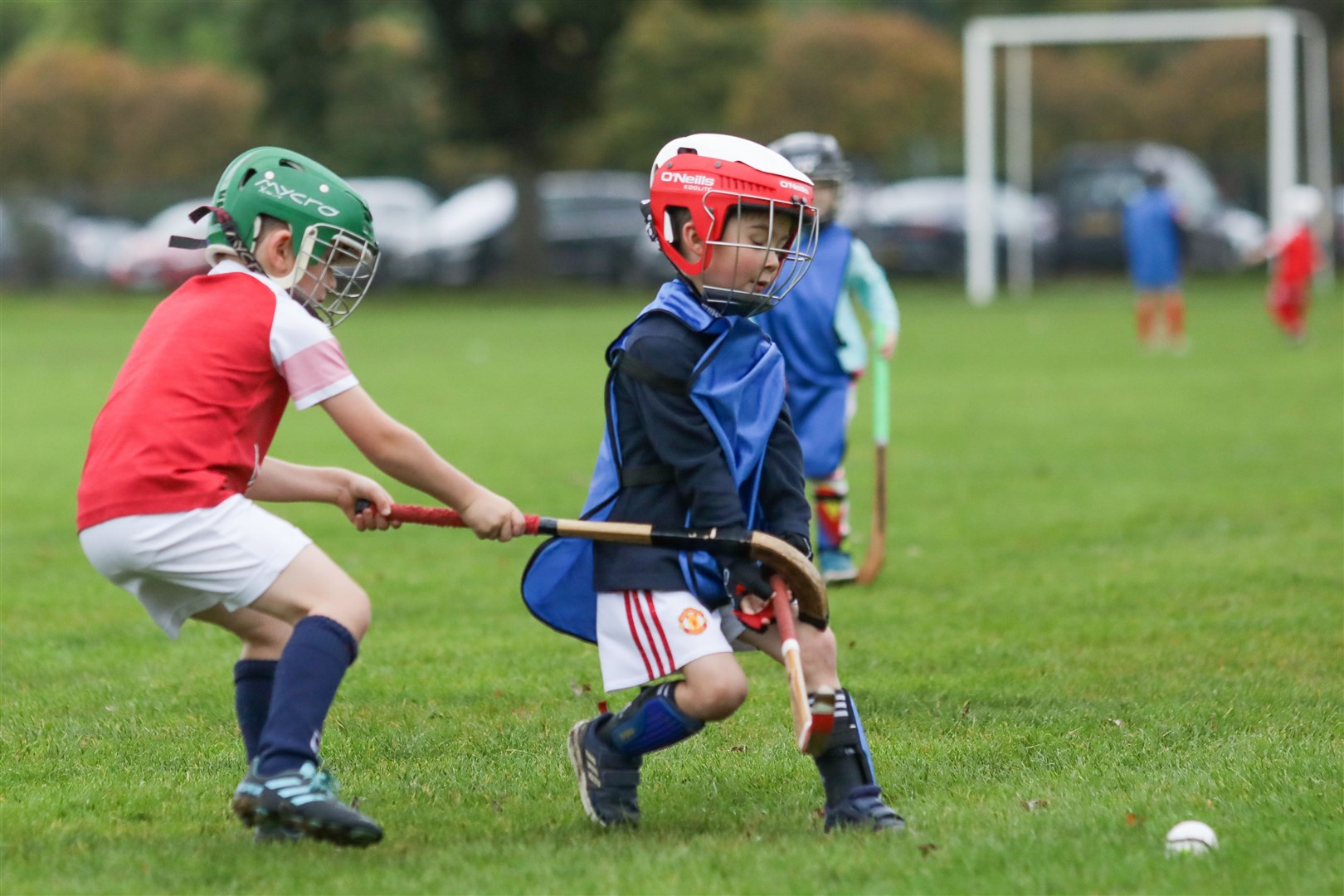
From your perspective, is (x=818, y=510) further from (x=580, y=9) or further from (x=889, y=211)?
(x=889, y=211)

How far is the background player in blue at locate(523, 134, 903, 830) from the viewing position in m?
4.27

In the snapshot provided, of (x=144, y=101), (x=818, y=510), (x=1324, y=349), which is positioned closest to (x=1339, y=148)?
(x=1324, y=349)

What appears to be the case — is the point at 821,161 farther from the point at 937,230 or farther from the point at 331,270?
the point at 937,230

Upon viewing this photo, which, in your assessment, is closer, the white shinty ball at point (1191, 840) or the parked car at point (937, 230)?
the white shinty ball at point (1191, 840)

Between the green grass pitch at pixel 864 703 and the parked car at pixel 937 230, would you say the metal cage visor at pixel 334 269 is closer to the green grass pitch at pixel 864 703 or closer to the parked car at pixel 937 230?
the green grass pitch at pixel 864 703

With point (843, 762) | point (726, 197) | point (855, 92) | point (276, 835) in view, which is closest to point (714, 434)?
point (726, 197)

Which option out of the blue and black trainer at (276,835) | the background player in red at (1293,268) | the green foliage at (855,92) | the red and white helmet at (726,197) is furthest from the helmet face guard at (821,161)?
the green foliage at (855,92)

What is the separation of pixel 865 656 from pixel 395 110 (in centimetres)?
4003

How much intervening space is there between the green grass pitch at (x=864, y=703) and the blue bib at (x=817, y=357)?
0.68 metres

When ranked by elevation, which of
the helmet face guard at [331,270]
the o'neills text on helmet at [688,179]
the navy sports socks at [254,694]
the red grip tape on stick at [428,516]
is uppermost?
the o'neills text on helmet at [688,179]

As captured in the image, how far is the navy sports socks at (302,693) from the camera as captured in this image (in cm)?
399

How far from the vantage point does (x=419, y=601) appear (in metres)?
7.87

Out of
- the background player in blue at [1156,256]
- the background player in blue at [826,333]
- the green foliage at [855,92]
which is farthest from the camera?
the green foliage at [855,92]

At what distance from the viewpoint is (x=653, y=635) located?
4273 millimetres
